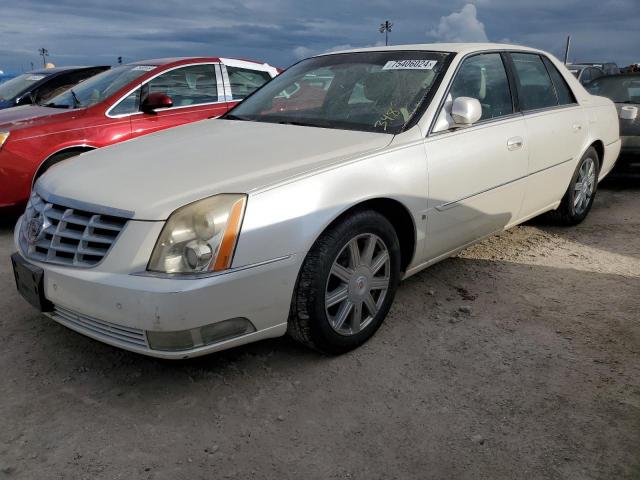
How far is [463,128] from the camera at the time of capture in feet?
11.2

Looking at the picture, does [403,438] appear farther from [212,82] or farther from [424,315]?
[212,82]

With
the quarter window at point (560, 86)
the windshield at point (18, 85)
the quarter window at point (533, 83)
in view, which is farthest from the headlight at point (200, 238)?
the windshield at point (18, 85)

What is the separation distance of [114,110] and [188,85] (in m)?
0.89

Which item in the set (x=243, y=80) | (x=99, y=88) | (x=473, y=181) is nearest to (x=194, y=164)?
(x=473, y=181)

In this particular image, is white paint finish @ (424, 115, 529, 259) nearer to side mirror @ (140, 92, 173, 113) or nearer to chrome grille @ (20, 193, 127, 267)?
chrome grille @ (20, 193, 127, 267)

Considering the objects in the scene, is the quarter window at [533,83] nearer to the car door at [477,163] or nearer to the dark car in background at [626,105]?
the car door at [477,163]

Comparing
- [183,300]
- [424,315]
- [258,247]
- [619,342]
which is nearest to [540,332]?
[619,342]

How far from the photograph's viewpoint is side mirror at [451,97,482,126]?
319cm

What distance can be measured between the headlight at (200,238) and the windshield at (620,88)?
6576 millimetres

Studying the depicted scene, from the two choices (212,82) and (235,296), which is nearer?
(235,296)

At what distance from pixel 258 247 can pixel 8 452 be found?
1.24 meters

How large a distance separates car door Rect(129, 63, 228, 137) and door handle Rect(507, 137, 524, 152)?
3432mm

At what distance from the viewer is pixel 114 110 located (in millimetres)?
5562

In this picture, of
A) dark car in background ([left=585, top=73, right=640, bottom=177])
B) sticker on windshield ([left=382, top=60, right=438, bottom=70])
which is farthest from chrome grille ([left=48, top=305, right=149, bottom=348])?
dark car in background ([left=585, top=73, right=640, bottom=177])
